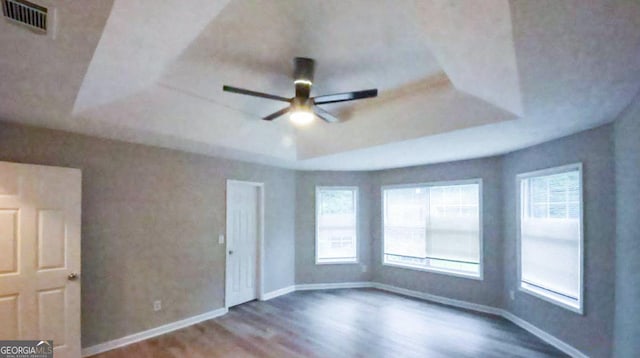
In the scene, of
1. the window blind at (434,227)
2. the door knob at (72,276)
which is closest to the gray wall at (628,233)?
the window blind at (434,227)

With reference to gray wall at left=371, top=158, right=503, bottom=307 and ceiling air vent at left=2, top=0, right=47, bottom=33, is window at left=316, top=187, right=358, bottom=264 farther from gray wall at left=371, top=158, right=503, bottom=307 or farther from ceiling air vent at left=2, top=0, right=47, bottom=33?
ceiling air vent at left=2, top=0, right=47, bottom=33

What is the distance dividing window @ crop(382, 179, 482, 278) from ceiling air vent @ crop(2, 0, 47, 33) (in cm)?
523

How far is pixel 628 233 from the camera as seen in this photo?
103 inches

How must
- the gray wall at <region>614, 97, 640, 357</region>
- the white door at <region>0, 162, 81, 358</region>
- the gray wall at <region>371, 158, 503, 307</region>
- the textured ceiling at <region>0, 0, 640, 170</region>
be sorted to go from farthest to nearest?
the gray wall at <region>371, 158, 503, 307</region>, the white door at <region>0, 162, 81, 358</region>, the gray wall at <region>614, 97, 640, 357</region>, the textured ceiling at <region>0, 0, 640, 170</region>

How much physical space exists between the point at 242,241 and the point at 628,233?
15.5 feet

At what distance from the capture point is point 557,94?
2.34 metres

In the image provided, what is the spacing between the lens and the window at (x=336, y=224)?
616 centimetres

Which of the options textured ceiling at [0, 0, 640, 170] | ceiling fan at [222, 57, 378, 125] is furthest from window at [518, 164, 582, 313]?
ceiling fan at [222, 57, 378, 125]

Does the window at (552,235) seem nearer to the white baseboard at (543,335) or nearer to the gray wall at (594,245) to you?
the gray wall at (594,245)

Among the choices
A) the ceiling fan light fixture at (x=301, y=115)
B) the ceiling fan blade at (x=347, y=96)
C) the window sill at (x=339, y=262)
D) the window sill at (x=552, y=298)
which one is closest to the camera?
the ceiling fan blade at (x=347, y=96)

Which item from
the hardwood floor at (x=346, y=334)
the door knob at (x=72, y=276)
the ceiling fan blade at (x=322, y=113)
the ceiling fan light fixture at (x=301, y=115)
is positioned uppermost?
the ceiling fan blade at (x=322, y=113)

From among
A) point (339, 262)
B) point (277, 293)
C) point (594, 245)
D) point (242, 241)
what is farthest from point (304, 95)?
point (339, 262)

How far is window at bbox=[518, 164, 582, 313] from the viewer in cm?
338

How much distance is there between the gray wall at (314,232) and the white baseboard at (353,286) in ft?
0.38
